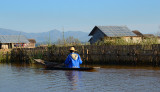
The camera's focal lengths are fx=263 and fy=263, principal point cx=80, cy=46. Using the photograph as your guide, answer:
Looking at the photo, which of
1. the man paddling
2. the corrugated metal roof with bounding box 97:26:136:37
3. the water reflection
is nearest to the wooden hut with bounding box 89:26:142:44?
the corrugated metal roof with bounding box 97:26:136:37

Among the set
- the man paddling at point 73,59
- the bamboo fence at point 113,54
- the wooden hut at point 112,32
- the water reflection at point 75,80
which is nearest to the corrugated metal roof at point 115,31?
the wooden hut at point 112,32

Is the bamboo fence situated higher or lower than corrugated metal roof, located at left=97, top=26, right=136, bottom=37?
lower

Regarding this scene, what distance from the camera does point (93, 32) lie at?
36.1 meters

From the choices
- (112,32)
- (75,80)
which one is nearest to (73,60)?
(75,80)

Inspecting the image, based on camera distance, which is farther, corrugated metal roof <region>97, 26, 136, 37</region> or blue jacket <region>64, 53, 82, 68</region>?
corrugated metal roof <region>97, 26, 136, 37</region>

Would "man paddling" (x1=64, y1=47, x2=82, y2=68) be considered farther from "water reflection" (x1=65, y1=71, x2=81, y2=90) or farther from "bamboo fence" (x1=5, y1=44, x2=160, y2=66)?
"bamboo fence" (x1=5, y1=44, x2=160, y2=66)

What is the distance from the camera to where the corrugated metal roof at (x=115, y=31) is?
31.8 meters

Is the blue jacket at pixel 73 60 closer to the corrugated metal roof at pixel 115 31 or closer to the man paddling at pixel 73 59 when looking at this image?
the man paddling at pixel 73 59

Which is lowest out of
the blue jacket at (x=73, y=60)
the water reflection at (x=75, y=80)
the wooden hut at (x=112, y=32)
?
the water reflection at (x=75, y=80)

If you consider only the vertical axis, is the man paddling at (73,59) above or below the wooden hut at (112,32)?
below

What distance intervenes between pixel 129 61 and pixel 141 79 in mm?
6447

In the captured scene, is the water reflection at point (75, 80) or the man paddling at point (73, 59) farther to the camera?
the man paddling at point (73, 59)

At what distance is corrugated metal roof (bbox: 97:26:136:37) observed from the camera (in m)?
31.8

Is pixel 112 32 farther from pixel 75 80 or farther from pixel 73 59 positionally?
pixel 75 80
